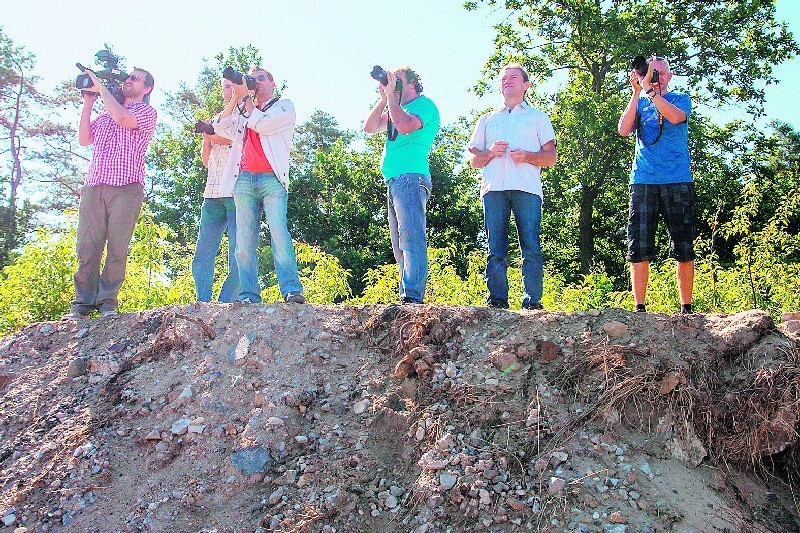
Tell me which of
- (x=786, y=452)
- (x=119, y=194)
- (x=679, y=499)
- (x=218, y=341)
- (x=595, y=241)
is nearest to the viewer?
(x=679, y=499)

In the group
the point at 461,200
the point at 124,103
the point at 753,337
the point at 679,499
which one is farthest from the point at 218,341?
the point at 461,200

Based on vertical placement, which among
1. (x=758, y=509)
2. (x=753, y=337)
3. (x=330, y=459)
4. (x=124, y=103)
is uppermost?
(x=124, y=103)

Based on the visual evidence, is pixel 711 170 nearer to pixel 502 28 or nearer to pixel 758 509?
pixel 502 28

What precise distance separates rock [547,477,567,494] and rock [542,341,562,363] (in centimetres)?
81

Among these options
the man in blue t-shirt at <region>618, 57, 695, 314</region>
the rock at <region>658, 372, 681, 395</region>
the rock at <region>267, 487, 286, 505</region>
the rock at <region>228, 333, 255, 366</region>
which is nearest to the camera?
the rock at <region>267, 487, 286, 505</region>

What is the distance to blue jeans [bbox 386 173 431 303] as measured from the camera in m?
5.01

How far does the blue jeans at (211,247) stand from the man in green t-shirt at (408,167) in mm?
1327

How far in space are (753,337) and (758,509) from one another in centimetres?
97

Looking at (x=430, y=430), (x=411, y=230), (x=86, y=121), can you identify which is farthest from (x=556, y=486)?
(x=86, y=121)

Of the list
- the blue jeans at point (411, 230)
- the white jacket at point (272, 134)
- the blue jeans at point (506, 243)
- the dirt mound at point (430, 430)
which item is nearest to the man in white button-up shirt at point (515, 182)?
the blue jeans at point (506, 243)

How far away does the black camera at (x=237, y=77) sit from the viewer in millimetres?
5230

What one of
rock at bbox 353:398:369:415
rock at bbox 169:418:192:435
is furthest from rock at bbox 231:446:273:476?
rock at bbox 353:398:369:415

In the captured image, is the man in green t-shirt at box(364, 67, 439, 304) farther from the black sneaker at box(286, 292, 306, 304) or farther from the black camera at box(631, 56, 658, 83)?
the black camera at box(631, 56, 658, 83)

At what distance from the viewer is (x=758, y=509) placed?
345 cm
